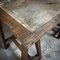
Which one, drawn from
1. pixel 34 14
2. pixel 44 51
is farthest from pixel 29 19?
pixel 44 51

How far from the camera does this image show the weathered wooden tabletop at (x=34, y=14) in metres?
0.83

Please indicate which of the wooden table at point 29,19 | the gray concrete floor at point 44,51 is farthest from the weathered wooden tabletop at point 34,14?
the gray concrete floor at point 44,51

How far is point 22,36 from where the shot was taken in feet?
2.52

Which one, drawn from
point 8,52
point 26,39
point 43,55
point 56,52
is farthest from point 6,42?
point 26,39

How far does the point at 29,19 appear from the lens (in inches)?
34.8

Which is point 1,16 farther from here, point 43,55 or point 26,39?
point 43,55

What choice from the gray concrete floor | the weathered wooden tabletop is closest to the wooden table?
the weathered wooden tabletop

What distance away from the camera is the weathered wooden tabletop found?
2.72 ft

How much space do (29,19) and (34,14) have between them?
0.08 m

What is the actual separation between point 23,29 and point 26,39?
0.31 feet

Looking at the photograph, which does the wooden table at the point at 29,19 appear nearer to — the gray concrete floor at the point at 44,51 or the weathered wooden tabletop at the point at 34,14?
the weathered wooden tabletop at the point at 34,14

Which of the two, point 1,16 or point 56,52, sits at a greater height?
point 1,16

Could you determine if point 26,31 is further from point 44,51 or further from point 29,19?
point 44,51

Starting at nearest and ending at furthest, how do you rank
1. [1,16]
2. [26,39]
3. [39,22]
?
[26,39]
[39,22]
[1,16]
